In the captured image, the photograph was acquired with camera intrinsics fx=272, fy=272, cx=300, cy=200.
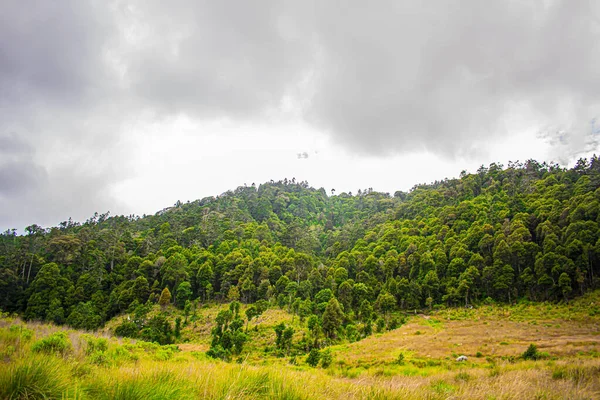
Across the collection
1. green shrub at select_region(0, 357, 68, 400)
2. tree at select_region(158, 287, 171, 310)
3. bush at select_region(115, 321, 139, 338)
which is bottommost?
bush at select_region(115, 321, 139, 338)

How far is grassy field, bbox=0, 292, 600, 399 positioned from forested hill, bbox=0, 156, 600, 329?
5846mm

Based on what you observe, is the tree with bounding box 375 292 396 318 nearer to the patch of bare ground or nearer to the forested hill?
the forested hill

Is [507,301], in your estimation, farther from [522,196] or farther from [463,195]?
[463,195]

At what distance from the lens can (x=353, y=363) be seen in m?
19.8

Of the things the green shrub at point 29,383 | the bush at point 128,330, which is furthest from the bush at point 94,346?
the bush at point 128,330

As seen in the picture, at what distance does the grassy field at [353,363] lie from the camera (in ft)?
9.50

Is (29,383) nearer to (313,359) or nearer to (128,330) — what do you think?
(313,359)

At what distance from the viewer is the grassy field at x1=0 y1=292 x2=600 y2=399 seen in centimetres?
290

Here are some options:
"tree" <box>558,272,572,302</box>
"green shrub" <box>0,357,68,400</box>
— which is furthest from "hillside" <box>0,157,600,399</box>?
"tree" <box>558,272,572,302</box>

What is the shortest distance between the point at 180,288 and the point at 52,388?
184ft

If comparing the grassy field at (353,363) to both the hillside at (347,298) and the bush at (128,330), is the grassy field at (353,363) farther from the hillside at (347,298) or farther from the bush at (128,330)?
the bush at (128,330)

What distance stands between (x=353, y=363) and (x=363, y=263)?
4561 centimetres

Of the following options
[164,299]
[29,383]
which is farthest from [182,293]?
[29,383]

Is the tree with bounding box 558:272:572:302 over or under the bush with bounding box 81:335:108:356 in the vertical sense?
under
